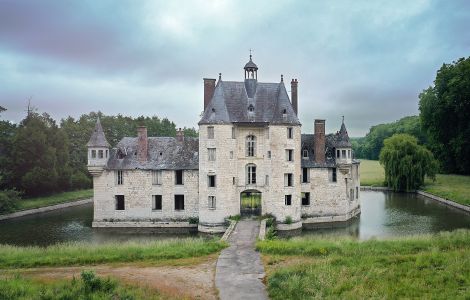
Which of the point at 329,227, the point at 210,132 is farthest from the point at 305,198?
the point at 210,132

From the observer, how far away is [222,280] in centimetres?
1627

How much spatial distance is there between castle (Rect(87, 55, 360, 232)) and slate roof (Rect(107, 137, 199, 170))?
84mm

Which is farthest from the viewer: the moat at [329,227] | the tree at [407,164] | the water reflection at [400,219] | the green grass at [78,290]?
the tree at [407,164]

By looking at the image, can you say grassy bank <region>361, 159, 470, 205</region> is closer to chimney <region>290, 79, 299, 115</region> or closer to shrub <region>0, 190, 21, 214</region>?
chimney <region>290, 79, 299, 115</region>

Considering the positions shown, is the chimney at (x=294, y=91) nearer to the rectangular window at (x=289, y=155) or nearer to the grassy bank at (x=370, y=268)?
the rectangular window at (x=289, y=155)

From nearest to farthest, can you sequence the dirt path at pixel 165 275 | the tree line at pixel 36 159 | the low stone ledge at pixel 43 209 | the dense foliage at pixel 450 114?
the dirt path at pixel 165 275, the low stone ledge at pixel 43 209, the tree line at pixel 36 159, the dense foliage at pixel 450 114

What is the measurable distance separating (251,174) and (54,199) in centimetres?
2632

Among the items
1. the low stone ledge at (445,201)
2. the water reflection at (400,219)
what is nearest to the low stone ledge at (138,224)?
the water reflection at (400,219)

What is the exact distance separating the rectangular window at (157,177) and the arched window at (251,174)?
23.7ft

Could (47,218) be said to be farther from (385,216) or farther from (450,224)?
(450,224)

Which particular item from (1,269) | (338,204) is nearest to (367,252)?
(338,204)

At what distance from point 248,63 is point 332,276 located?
21520mm

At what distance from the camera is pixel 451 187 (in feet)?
163

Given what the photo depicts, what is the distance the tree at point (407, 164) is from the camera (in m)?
50.6
